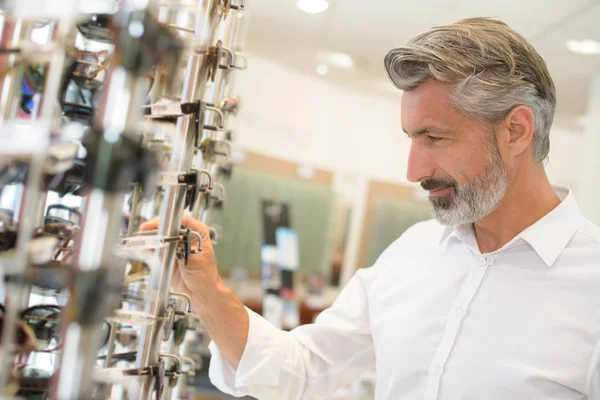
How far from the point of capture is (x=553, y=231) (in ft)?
4.32

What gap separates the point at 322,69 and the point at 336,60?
59 centimetres

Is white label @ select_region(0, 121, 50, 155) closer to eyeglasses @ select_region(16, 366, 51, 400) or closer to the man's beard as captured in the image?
eyeglasses @ select_region(16, 366, 51, 400)

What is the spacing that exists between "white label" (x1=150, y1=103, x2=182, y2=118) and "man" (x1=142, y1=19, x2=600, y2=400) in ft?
0.95

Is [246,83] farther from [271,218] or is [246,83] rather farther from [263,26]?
[271,218]

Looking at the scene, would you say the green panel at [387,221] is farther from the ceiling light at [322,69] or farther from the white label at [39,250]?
the white label at [39,250]

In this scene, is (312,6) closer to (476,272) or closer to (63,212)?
(476,272)

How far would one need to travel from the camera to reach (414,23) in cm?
452

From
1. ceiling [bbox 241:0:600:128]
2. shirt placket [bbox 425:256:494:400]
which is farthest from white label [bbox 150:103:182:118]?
ceiling [bbox 241:0:600:128]

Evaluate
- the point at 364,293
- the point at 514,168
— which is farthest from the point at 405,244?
the point at 514,168

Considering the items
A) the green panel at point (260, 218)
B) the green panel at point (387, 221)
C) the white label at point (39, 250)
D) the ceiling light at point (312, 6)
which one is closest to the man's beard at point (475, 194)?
the white label at point (39, 250)

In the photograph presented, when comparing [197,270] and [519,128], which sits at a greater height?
[519,128]

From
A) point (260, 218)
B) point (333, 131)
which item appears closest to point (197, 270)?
point (260, 218)

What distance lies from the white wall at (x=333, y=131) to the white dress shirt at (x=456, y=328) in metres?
5.30

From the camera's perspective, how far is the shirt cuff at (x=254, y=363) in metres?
1.40
